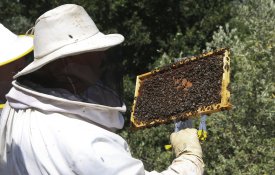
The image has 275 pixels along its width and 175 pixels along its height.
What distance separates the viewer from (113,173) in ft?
6.31

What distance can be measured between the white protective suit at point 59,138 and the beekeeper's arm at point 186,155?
400mm

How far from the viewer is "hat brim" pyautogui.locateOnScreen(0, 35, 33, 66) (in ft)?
10.7

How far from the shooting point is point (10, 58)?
3258 millimetres

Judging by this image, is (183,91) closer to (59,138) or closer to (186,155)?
(186,155)

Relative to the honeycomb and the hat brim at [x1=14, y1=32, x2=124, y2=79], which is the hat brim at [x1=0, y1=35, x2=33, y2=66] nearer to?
the honeycomb

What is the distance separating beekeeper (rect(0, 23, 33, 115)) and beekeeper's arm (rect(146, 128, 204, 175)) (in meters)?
1.17

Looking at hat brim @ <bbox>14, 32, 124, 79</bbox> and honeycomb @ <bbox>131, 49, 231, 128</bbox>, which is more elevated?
hat brim @ <bbox>14, 32, 124, 79</bbox>

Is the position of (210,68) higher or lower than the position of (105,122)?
lower

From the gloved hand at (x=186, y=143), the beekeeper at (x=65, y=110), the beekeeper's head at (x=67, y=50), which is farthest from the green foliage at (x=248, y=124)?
the beekeeper's head at (x=67, y=50)

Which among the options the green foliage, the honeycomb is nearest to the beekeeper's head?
the honeycomb

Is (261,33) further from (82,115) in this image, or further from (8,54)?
(82,115)

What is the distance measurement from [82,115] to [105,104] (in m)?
0.18

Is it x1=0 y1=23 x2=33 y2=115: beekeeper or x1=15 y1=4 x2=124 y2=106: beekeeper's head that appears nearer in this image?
x1=15 y1=4 x2=124 y2=106: beekeeper's head

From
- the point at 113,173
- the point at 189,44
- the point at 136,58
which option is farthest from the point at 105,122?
the point at 136,58
